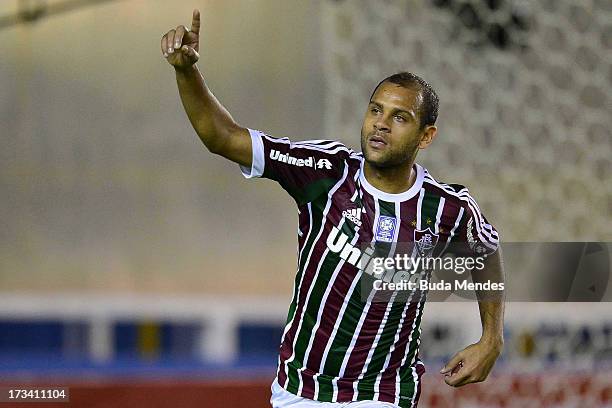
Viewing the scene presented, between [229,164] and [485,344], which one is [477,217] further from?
[229,164]

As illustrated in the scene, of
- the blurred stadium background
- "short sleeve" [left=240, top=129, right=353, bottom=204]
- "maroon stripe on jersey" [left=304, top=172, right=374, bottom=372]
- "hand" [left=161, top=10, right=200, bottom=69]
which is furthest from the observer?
the blurred stadium background

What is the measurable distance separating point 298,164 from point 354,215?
7.9 inches

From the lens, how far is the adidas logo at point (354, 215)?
2.77 meters

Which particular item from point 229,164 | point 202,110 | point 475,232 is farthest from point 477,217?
point 229,164

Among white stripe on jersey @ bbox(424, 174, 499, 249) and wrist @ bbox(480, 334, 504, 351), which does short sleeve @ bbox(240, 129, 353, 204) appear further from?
wrist @ bbox(480, 334, 504, 351)

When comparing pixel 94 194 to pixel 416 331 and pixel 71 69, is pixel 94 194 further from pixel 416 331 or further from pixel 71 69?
pixel 416 331

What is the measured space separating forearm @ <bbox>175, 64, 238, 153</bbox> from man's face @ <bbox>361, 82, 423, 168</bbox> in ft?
1.19

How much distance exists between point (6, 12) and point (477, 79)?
1.65m

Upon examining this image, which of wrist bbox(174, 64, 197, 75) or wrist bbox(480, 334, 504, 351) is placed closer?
wrist bbox(174, 64, 197, 75)

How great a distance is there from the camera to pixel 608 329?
4266mm

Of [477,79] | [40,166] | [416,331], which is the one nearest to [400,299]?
[416,331]

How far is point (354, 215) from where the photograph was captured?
9.09ft

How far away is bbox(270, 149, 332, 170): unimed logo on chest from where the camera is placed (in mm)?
2672

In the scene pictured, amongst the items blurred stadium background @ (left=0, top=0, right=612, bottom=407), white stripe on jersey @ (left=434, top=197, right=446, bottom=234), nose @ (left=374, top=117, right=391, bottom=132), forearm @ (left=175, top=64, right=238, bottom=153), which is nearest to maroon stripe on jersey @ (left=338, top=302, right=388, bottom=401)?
white stripe on jersey @ (left=434, top=197, right=446, bottom=234)
